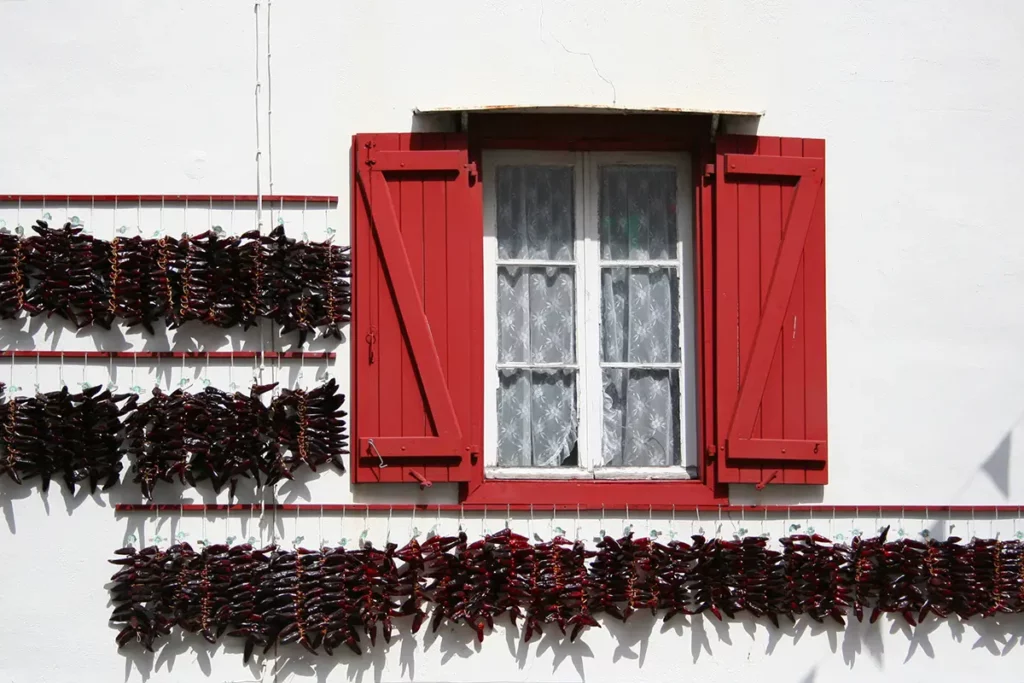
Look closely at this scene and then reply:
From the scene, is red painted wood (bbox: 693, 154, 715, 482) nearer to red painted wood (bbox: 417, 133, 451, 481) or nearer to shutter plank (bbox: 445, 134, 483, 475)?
shutter plank (bbox: 445, 134, 483, 475)

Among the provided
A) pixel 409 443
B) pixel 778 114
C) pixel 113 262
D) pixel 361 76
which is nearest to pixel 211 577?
pixel 409 443

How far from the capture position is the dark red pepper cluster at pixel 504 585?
5.07 m

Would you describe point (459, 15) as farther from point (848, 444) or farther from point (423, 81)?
point (848, 444)

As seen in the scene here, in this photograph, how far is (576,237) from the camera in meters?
5.55

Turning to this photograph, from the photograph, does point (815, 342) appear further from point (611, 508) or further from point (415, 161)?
point (415, 161)

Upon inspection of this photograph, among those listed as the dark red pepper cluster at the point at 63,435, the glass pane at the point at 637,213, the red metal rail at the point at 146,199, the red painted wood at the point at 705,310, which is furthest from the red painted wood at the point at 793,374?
the dark red pepper cluster at the point at 63,435

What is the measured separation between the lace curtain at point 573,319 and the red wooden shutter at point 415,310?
0.70 ft

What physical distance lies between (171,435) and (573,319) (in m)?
1.75

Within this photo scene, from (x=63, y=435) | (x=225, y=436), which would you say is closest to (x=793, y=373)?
(x=225, y=436)

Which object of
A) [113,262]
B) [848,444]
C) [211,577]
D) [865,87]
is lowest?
[211,577]

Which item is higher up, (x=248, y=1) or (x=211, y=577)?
(x=248, y=1)

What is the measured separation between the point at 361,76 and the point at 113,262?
1286mm

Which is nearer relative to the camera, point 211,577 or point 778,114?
point 211,577

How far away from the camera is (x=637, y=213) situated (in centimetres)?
558
